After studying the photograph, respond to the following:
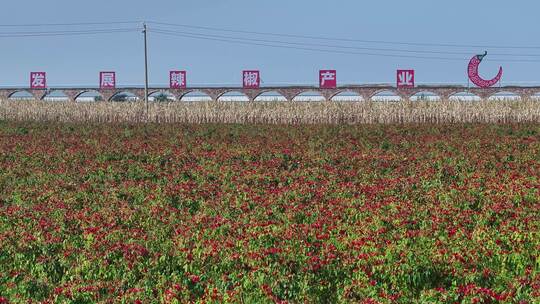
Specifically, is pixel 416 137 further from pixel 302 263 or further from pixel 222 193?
pixel 302 263

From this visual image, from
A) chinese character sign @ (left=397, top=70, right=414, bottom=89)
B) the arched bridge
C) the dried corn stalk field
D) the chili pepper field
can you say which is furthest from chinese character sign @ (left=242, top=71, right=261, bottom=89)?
the chili pepper field

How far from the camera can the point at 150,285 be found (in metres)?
6.66

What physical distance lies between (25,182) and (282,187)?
594 centimetres

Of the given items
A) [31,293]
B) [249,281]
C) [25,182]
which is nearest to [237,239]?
[249,281]

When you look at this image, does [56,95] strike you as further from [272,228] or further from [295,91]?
[272,228]

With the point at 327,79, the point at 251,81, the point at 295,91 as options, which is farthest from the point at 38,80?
the point at 327,79

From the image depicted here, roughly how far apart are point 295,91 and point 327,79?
446 centimetres

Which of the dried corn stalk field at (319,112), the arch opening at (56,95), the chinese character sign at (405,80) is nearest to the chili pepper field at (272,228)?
the dried corn stalk field at (319,112)

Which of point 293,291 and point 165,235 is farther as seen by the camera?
point 165,235

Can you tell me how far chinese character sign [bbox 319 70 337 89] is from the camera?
8262 centimetres

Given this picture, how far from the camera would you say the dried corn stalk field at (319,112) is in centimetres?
4325

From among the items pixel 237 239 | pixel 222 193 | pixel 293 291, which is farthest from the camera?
pixel 222 193

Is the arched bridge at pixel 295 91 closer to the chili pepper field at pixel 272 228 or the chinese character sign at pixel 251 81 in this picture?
the chinese character sign at pixel 251 81

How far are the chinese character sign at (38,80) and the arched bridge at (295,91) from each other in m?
0.68
